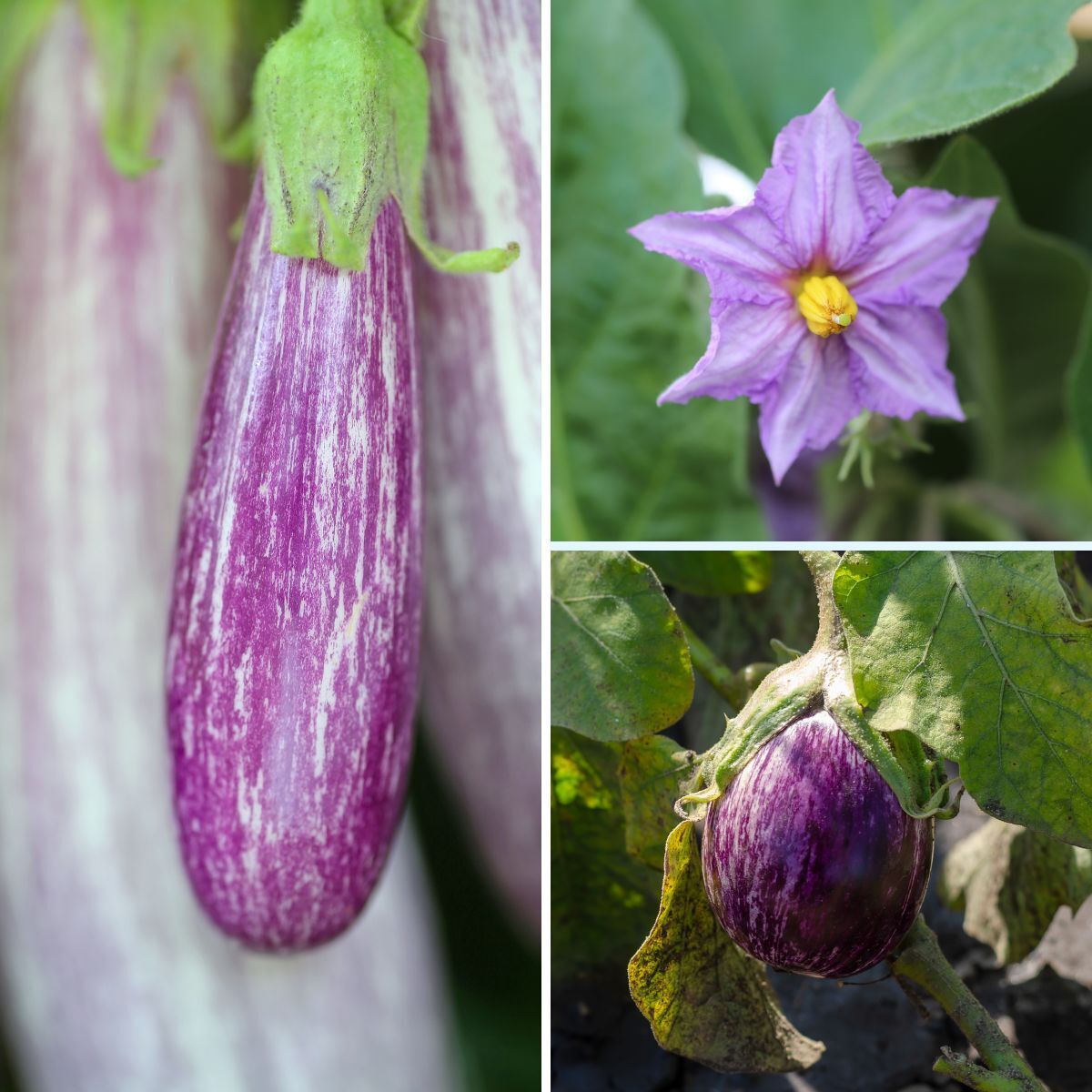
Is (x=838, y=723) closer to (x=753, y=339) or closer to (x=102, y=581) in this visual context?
(x=753, y=339)

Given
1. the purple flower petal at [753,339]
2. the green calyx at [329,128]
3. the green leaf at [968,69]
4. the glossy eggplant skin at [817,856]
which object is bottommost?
the glossy eggplant skin at [817,856]

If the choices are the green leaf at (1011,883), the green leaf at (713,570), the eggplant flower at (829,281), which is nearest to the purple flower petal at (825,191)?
the eggplant flower at (829,281)

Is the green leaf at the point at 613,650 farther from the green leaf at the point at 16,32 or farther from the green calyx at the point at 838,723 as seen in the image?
the green leaf at the point at 16,32

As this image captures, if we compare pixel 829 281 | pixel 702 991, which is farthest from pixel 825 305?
pixel 702 991

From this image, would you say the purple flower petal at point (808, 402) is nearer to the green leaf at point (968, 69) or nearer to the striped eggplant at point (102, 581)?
the green leaf at point (968, 69)

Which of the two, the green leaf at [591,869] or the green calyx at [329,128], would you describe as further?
the green leaf at [591,869]

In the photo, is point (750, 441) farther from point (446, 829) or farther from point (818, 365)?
point (446, 829)

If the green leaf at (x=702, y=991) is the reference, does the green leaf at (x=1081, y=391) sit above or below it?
above
